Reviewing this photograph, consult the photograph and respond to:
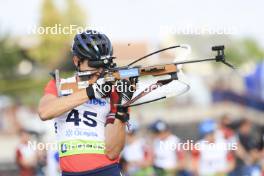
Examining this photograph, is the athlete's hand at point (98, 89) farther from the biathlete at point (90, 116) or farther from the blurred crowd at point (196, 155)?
the blurred crowd at point (196, 155)

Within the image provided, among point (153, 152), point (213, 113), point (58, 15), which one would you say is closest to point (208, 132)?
point (153, 152)

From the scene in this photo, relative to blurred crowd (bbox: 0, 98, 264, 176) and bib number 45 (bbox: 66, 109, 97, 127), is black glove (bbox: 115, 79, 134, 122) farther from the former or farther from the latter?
blurred crowd (bbox: 0, 98, 264, 176)

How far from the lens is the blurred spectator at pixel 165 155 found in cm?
1406

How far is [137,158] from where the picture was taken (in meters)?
14.4

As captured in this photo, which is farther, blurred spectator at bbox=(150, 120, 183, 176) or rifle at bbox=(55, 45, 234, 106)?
blurred spectator at bbox=(150, 120, 183, 176)

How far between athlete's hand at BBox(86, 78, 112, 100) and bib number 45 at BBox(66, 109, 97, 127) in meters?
0.25

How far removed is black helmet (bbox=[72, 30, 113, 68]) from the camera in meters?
5.33

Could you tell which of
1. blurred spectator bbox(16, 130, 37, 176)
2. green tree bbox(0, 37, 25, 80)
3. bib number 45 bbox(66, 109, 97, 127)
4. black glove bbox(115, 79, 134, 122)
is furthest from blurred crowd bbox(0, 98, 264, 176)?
green tree bbox(0, 37, 25, 80)

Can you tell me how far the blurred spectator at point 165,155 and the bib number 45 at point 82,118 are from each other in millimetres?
8604

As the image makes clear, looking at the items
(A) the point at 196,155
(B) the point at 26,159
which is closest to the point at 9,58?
(B) the point at 26,159

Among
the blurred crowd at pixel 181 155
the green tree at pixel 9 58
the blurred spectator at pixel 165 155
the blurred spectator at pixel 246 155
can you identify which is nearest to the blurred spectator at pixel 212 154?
the blurred crowd at pixel 181 155

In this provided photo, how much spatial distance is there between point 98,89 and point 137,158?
9354 millimetres

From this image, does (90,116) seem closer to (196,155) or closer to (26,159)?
(196,155)

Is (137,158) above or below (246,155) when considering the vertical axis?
above
